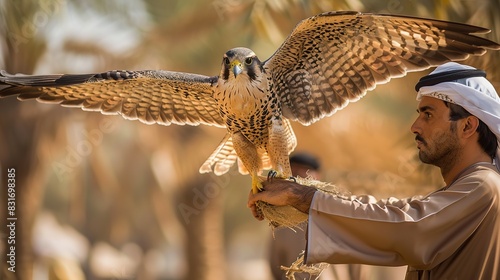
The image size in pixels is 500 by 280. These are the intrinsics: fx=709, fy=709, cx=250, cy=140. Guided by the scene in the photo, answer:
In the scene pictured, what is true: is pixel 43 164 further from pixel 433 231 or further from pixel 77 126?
pixel 433 231

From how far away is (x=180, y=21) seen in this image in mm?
6023

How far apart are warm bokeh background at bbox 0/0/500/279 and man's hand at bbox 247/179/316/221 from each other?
3.57 m

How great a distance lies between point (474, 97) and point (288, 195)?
2.24 ft

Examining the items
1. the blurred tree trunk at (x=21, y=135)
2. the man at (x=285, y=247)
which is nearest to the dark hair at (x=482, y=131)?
the man at (x=285, y=247)

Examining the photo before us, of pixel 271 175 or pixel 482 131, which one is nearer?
pixel 482 131

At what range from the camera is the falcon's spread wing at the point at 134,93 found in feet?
9.67

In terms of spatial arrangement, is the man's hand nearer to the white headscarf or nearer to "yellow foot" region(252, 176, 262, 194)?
"yellow foot" region(252, 176, 262, 194)

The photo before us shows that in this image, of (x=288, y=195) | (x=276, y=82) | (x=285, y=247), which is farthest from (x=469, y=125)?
(x=285, y=247)

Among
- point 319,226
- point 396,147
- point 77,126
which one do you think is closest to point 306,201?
point 319,226

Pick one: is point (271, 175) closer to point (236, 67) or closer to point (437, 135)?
point (236, 67)

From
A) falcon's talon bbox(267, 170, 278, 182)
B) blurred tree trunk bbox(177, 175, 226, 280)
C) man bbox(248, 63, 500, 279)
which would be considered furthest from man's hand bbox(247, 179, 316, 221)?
blurred tree trunk bbox(177, 175, 226, 280)

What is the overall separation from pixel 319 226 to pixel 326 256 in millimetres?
92

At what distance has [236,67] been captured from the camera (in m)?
2.75

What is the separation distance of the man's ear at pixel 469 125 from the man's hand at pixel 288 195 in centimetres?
55
